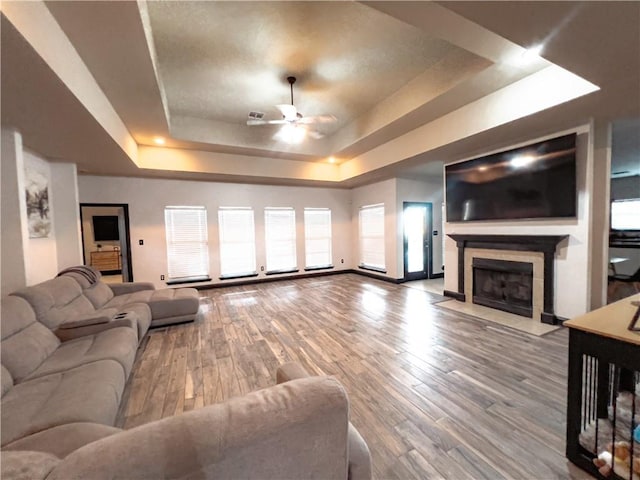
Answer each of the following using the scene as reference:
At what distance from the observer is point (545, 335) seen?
327 cm

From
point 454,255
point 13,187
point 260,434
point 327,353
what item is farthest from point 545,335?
point 13,187

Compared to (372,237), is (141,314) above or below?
below

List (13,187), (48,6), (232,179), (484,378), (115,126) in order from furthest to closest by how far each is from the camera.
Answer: (232,179), (115,126), (13,187), (484,378), (48,6)

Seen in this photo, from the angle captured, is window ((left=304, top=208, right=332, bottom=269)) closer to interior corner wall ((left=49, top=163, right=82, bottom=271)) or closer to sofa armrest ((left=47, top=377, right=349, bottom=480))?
interior corner wall ((left=49, top=163, right=82, bottom=271))

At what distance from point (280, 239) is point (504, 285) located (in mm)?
4956

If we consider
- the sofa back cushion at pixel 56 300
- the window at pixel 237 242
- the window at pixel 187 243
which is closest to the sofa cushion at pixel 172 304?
the sofa back cushion at pixel 56 300

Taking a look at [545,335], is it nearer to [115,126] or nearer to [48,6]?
[48,6]

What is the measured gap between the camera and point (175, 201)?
5965mm

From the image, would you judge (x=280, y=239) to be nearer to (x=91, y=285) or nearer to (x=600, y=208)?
(x=91, y=285)

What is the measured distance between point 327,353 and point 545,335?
2.72 meters

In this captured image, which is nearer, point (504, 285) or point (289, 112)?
point (289, 112)

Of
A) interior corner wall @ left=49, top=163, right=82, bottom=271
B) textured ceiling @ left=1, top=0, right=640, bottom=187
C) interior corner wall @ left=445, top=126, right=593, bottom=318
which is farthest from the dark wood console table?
interior corner wall @ left=49, top=163, right=82, bottom=271

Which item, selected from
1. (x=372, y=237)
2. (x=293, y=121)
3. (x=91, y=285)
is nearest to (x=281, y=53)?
(x=293, y=121)

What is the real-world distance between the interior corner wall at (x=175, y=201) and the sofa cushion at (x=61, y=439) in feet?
16.9
